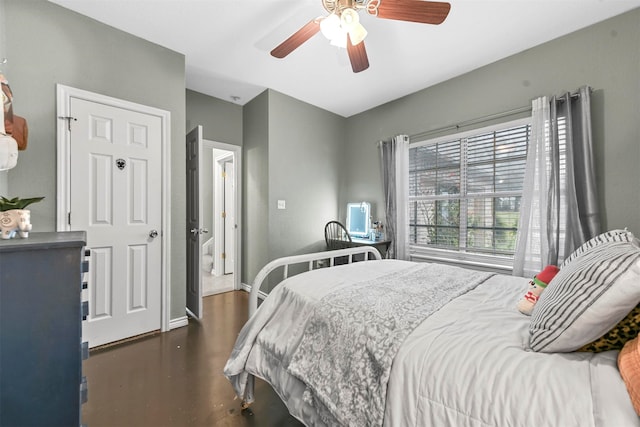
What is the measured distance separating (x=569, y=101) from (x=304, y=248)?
305 centimetres

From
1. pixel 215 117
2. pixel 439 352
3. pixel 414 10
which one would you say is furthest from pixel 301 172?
pixel 439 352

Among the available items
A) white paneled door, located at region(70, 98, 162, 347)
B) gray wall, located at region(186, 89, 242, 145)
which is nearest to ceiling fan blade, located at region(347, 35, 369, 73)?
white paneled door, located at region(70, 98, 162, 347)

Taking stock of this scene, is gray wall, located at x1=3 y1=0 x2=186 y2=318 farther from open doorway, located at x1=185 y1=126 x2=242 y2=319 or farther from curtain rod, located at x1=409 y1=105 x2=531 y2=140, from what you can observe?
curtain rod, located at x1=409 y1=105 x2=531 y2=140

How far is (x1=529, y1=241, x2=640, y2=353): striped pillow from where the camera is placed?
68 cm

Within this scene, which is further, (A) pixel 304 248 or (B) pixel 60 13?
(A) pixel 304 248

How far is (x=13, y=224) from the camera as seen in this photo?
991 millimetres

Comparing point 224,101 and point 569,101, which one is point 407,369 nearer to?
point 569,101

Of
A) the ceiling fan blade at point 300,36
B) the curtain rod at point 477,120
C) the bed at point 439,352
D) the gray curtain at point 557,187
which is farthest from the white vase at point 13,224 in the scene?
the curtain rod at point 477,120

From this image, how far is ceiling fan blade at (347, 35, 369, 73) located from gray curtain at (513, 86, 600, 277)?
1.64 m

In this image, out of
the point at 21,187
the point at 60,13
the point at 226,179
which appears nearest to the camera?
the point at 21,187

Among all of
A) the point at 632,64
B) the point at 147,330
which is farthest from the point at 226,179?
the point at 632,64

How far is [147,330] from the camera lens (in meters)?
2.38

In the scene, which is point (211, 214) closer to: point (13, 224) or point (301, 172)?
point (301, 172)

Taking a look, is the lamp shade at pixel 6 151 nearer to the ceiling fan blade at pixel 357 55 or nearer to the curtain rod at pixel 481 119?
the ceiling fan blade at pixel 357 55
